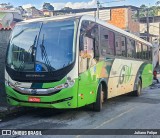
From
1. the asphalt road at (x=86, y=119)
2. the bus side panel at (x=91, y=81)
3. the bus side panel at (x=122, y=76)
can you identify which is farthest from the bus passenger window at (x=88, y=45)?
the bus side panel at (x=122, y=76)

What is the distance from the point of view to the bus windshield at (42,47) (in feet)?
30.2

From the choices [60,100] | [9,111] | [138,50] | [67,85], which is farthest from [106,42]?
[138,50]

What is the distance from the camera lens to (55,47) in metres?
9.33

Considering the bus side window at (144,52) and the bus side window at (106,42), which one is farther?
the bus side window at (144,52)

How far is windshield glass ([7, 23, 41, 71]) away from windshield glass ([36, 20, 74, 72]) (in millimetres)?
231

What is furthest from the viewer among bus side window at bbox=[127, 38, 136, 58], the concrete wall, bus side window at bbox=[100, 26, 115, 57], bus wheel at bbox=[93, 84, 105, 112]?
→ bus side window at bbox=[127, 38, 136, 58]

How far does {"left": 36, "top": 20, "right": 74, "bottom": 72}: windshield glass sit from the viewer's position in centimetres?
919

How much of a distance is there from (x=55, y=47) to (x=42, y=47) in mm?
407

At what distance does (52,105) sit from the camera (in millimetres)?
9164

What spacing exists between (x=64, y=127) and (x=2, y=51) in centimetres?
455

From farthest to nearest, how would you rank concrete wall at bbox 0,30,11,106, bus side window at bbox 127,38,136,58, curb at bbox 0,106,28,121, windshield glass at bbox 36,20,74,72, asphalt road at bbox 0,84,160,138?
bus side window at bbox 127,38,136,58 < concrete wall at bbox 0,30,11,106 < curb at bbox 0,106,28,121 < windshield glass at bbox 36,20,74,72 < asphalt road at bbox 0,84,160,138

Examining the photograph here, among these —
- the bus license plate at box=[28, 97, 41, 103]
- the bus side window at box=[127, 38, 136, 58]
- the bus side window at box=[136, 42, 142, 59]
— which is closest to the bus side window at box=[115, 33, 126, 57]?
the bus side window at box=[127, 38, 136, 58]

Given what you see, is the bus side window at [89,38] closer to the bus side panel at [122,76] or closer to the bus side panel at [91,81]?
the bus side panel at [91,81]

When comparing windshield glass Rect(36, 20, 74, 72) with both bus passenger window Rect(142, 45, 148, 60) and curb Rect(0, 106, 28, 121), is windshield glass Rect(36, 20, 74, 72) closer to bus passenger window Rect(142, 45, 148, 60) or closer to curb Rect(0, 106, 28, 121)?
curb Rect(0, 106, 28, 121)
